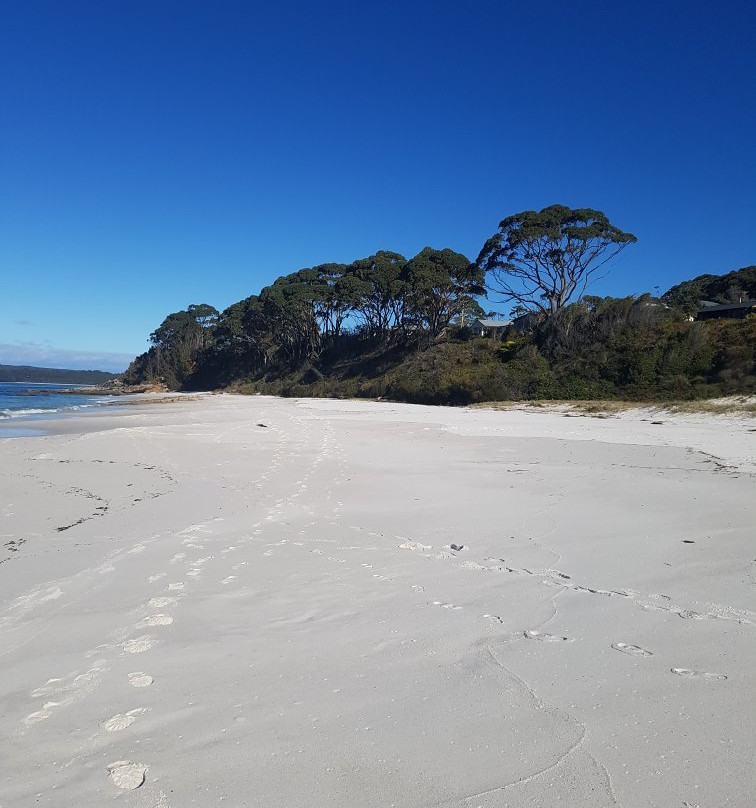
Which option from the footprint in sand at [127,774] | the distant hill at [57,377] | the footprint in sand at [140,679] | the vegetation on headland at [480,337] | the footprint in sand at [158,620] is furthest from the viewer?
the distant hill at [57,377]

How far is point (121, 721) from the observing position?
2.40 metres

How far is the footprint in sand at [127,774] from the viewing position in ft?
6.58

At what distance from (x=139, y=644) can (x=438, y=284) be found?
39056 millimetres

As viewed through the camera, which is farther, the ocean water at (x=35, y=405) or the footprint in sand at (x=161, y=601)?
the ocean water at (x=35, y=405)

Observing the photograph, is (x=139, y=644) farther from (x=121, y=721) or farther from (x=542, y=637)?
(x=542, y=637)

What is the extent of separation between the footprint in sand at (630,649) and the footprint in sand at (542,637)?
241 millimetres

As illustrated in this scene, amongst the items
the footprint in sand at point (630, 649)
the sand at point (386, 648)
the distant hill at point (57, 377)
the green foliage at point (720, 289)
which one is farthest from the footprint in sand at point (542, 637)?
the distant hill at point (57, 377)

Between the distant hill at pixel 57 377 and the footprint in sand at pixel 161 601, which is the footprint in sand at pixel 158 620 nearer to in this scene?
the footprint in sand at pixel 161 601

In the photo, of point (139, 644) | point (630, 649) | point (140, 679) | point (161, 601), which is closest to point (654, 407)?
point (630, 649)

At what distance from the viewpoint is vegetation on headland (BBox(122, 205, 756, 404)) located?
81.4 ft

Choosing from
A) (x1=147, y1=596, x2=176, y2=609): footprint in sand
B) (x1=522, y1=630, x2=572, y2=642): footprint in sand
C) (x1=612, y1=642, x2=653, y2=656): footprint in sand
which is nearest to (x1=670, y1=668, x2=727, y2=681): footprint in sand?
(x1=612, y1=642, x2=653, y2=656): footprint in sand

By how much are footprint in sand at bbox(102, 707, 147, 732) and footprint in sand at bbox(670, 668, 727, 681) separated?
2510 mm

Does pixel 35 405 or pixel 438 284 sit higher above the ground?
pixel 438 284

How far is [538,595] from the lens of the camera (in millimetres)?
3721
